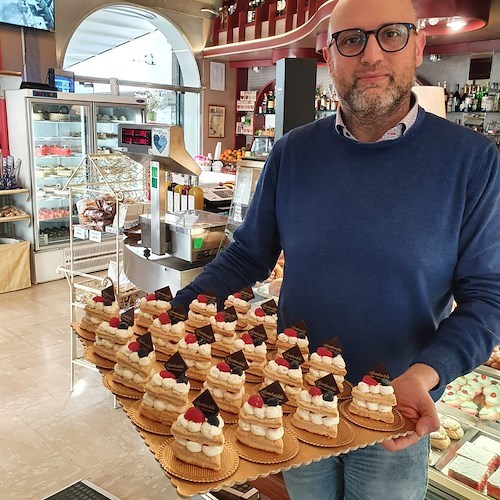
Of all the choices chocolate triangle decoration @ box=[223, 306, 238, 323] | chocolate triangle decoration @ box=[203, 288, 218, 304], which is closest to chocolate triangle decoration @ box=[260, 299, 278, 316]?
chocolate triangle decoration @ box=[223, 306, 238, 323]

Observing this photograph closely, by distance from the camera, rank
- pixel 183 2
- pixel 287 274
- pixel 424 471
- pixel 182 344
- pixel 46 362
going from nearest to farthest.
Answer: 1. pixel 424 471
2. pixel 287 274
3. pixel 182 344
4. pixel 46 362
5. pixel 183 2

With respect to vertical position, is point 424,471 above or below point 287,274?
below

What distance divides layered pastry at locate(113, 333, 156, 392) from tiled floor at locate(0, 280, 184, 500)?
1614 mm

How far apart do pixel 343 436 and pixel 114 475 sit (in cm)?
210

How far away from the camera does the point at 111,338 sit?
5.48 feet

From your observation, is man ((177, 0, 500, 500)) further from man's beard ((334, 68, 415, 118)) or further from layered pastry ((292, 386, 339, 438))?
layered pastry ((292, 386, 339, 438))

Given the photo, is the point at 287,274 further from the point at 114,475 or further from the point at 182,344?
the point at 114,475

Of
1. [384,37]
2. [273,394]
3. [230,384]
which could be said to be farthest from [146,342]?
[384,37]

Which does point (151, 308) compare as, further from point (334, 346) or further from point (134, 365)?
point (334, 346)

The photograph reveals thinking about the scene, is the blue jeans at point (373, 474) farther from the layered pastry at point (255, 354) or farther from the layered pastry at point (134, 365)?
the layered pastry at point (134, 365)

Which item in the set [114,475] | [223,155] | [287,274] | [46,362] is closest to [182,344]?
[287,274]

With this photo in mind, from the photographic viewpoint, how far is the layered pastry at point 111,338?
1649mm

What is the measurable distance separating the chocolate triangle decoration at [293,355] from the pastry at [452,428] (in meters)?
1.07

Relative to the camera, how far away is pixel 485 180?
4.32 feet
